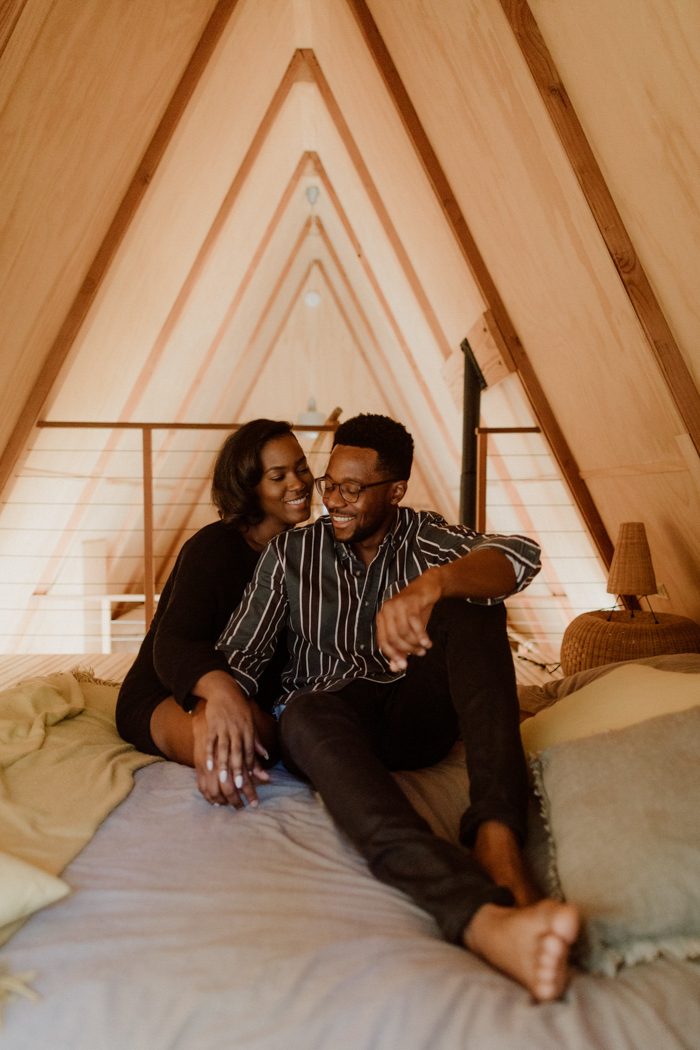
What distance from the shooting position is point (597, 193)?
182 cm

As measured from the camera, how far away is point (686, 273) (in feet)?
5.66

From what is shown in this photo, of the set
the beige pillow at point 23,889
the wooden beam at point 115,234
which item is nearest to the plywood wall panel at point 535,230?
the wooden beam at point 115,234

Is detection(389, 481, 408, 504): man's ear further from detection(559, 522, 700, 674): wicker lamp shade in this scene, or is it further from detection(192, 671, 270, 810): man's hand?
detection(559, 522, 700, 674): wicker lamp shade

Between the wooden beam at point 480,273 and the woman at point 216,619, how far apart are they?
A: 4.57 ft

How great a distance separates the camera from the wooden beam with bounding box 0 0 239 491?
246cm

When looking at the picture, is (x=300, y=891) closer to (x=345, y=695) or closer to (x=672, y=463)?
(x=345, y=695)

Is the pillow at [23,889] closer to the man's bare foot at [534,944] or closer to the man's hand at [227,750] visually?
the man's hand at [227,750]

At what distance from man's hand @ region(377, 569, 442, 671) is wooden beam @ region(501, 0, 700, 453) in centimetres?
112

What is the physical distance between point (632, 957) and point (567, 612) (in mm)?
3310

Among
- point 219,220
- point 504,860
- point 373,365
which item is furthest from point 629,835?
point 373,365

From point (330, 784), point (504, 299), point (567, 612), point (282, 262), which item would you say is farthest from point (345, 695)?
point (282, 262)

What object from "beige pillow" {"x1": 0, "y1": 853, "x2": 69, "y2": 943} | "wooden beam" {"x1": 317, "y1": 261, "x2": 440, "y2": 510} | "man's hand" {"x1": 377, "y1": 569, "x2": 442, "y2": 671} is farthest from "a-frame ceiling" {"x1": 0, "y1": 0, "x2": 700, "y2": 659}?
"beige pillow" {"x1": 0, "y1": 853, "x2": 69, "y2": 943}

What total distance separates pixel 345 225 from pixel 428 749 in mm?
3703

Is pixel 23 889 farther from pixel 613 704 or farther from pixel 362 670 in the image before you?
pixel 613 704
